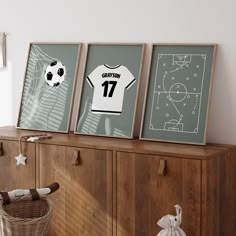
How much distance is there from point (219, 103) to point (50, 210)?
1.07 m

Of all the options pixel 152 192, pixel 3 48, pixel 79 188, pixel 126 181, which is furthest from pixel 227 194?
pixel 3 48

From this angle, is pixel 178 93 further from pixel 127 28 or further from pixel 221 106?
pixel 127 28

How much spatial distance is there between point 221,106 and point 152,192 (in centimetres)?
62

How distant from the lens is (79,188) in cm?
334

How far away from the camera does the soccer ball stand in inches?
149

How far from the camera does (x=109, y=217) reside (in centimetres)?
324

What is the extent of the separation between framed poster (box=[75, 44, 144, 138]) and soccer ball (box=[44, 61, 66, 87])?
0.18 meters

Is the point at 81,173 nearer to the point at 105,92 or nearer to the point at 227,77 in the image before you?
the point at 105,92

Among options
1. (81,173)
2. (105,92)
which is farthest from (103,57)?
(81,173)

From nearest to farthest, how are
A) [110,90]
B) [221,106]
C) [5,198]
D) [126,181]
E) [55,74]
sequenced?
[5,198]
[126,181]
[221,106]
[110,90]
[55,74]

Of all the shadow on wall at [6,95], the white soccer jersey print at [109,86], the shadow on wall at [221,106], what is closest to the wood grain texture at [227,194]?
the shadow on wall at [221,106]

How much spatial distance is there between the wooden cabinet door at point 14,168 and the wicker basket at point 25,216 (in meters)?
0.38

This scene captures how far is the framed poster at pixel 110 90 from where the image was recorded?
3.48m

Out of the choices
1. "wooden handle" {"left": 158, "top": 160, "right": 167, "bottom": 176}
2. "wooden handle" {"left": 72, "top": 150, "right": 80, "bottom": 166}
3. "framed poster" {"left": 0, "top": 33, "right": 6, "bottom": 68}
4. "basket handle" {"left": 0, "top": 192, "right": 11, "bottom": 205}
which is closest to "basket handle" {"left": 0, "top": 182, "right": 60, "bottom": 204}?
"basket handle" {"left": 0, "top": 192, "right": 11, "bottom": 205}
